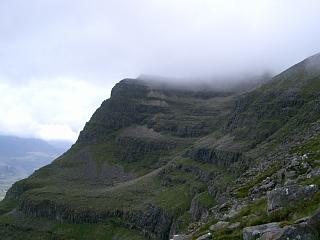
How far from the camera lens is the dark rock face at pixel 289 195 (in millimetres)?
37750

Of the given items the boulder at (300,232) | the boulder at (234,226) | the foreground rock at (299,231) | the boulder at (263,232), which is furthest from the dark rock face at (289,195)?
the boulder at (300,232)

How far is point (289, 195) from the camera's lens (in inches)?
1534

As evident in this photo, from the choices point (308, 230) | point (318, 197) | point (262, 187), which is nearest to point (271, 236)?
point (308, 230)

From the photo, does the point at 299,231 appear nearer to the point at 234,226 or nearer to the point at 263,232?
the point at 263,232

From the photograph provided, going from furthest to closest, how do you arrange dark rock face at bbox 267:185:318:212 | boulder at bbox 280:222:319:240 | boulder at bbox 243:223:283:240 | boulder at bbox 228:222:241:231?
boulder at bbox 228:222:241:231, dark rock face at bbox 267:185:318:212, boulder at bbox 243:223:283:240, boulder at bbox 280:222:319:240

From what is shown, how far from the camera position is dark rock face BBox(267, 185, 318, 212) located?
124 feet

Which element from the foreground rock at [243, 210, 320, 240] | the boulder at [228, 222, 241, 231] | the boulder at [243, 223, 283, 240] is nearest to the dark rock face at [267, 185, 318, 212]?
the boulder at [243, 223, 283, 240]

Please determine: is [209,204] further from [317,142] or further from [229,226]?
[229,226]

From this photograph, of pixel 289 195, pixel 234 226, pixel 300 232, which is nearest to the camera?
pixel 300 232

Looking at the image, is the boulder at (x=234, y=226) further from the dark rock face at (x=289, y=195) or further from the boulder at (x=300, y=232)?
the boulder at (x=300, y=232)

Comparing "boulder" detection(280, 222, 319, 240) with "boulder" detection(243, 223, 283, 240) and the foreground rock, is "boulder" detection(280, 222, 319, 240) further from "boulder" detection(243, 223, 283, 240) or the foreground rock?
"boulder" detection(243, 223, 283, 240)

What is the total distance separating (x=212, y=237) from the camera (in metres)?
42.8

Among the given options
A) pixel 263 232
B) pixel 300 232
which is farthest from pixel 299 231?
pixel 263 232

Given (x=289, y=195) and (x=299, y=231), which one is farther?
(x=289, y=195)
